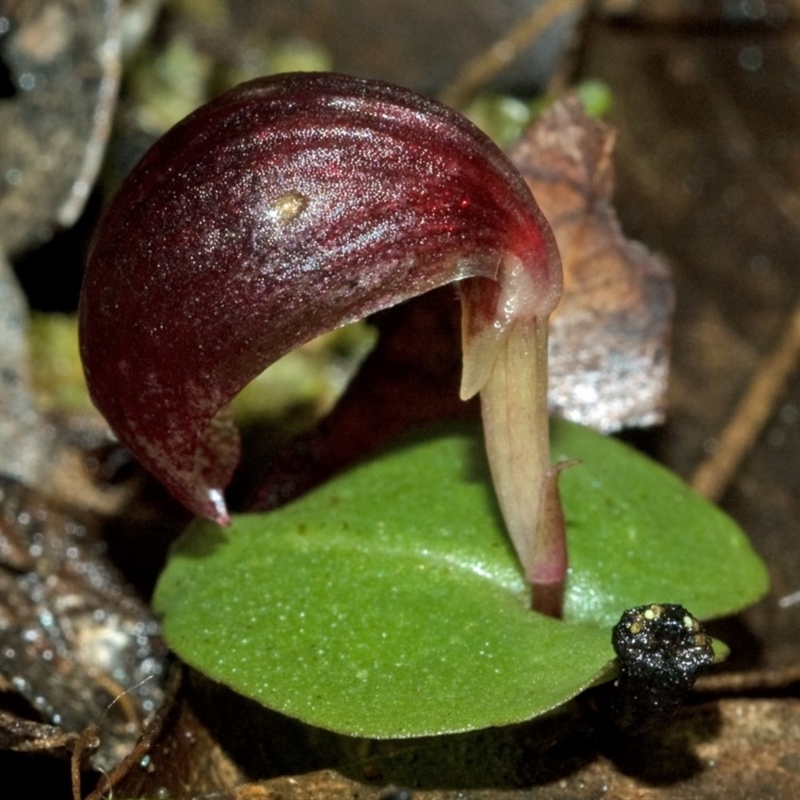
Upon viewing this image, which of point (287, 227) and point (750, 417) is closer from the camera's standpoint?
point (287, 227)

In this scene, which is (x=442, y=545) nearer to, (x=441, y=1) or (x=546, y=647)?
(x=546, y=647)

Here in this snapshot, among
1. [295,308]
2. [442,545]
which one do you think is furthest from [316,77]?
[442,545]

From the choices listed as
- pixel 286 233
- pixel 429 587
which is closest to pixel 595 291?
pixel 429 587

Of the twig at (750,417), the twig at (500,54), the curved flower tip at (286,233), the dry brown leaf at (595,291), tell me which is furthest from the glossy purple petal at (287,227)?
the twig at (500,54)

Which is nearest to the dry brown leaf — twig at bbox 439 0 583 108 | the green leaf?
the green leaf

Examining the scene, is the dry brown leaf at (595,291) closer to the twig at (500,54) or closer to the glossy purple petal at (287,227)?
the glossy purple petal at (287,227)

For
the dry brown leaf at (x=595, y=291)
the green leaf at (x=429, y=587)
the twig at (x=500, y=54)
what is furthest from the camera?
the twig at (x=500, y=54)

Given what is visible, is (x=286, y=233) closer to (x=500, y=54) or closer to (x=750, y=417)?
(x=750, y=417)
